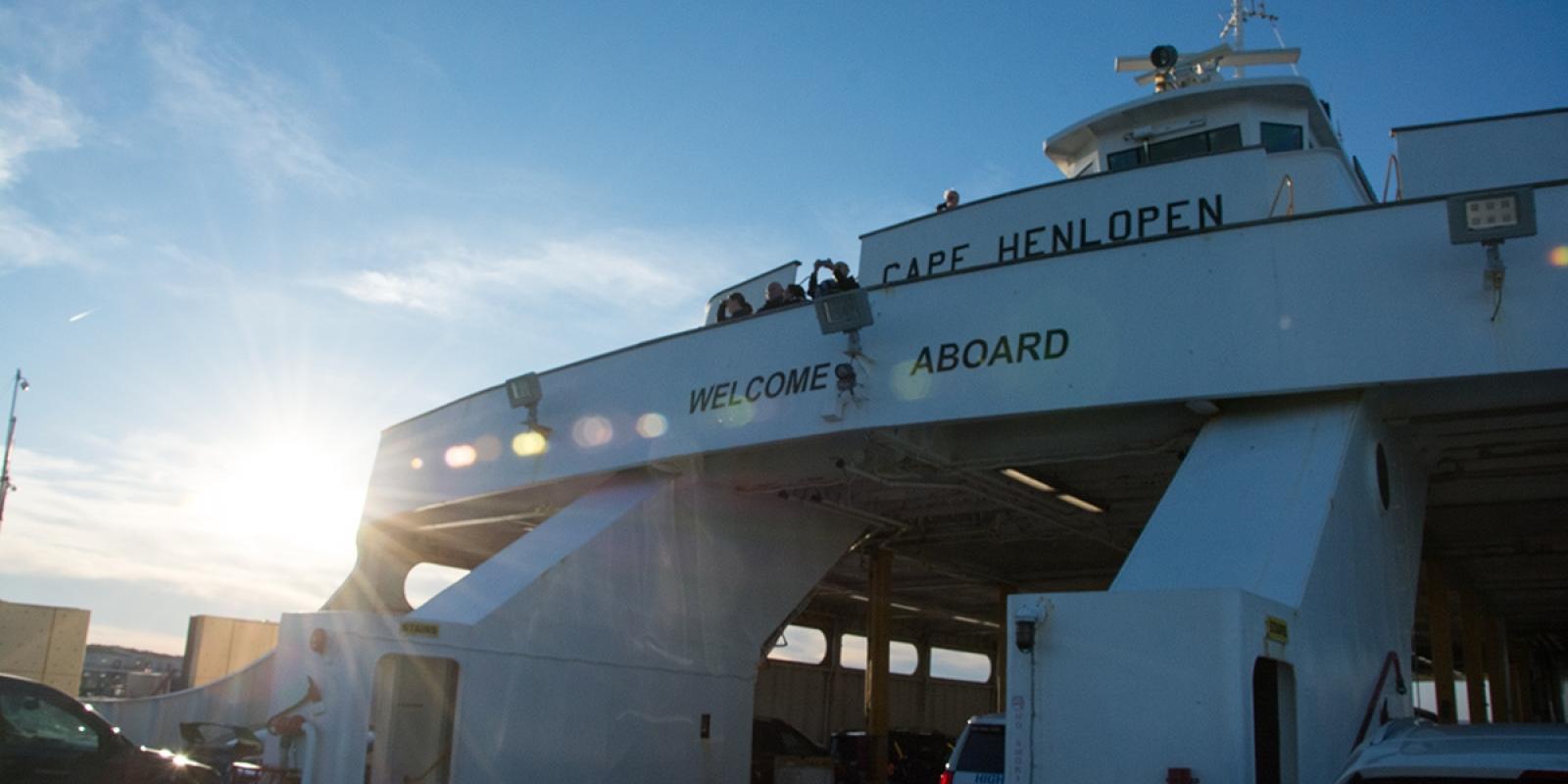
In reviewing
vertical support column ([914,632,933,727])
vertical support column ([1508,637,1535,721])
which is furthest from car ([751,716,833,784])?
vertical support column ([1508,637,1535,721])

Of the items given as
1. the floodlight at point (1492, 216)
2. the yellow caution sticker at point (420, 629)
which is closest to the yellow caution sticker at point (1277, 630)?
the floodlight at point (1492, 216)

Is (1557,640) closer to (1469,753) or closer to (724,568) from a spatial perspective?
(724,568)

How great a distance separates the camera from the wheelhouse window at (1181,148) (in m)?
16.3

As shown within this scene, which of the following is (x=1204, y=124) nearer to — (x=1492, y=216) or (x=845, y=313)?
(x=845, y=313)

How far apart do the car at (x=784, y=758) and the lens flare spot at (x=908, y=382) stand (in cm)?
636

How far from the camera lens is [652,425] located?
1482 cm

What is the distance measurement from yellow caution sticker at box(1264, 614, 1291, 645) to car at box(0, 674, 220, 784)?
9200 millimetres

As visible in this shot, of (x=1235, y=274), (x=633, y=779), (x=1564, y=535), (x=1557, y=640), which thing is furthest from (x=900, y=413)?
(x=1557, y=640)

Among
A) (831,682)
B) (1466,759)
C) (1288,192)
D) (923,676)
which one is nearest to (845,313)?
(1288,192)

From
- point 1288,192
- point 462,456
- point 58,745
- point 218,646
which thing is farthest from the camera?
point 218,646

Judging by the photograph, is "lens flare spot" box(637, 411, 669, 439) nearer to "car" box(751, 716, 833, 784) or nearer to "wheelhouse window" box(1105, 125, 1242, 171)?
"car" box(751, 716, 833, 784)

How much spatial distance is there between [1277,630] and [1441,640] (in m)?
9.90

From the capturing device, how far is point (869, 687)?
18047 millimetres

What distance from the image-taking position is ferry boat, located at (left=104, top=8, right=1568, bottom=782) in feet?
29.2
